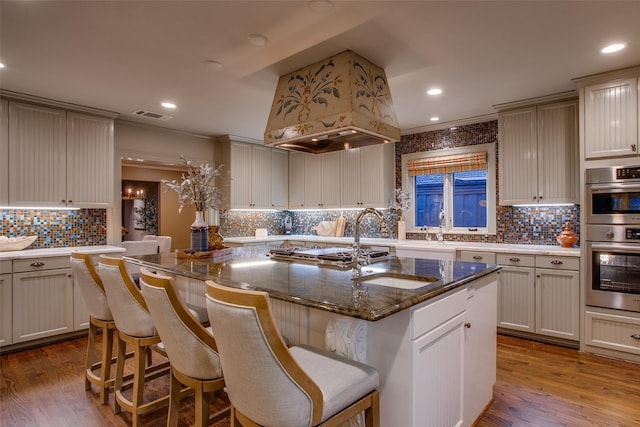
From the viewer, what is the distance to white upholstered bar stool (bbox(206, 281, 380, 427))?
1093mm

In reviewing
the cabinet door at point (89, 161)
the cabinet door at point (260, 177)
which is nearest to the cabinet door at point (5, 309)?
the cabinet door at point (89, 161)

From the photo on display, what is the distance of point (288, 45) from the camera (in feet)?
8.36

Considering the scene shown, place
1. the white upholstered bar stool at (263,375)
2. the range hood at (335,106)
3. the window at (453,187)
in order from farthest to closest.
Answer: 1. the window at (453,187)
2. the range hood at (335,106)
3. the white upholstered bar stool at (263,375)

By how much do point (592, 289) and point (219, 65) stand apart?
388 centimetres

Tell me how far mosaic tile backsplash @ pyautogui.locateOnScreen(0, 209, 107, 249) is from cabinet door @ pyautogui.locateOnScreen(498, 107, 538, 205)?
494 centimetres

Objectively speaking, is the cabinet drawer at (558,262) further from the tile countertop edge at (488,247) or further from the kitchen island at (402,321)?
the kitchen island at (402,321)

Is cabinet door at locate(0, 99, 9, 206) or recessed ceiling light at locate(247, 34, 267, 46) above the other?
recessed ceiling light at locate(247, 34, 267, 46)

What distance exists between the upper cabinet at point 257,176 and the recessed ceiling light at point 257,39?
120 inches

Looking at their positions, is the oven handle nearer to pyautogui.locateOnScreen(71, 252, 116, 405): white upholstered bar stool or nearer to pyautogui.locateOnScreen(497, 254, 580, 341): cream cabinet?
pyautogui.locateOnScreen(497, 254, 580, 341): cream cabinet

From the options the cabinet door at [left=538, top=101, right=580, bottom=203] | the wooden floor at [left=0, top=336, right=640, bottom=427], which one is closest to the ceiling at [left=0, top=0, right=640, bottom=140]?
the cabinet door at [left=538, top=101, right=580, bottom=203]

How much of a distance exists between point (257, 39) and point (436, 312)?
2.15 metres

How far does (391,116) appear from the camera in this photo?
2.78 metres

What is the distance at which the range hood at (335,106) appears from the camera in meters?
2.44

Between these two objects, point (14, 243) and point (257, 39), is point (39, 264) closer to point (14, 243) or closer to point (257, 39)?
point (14, 243)
